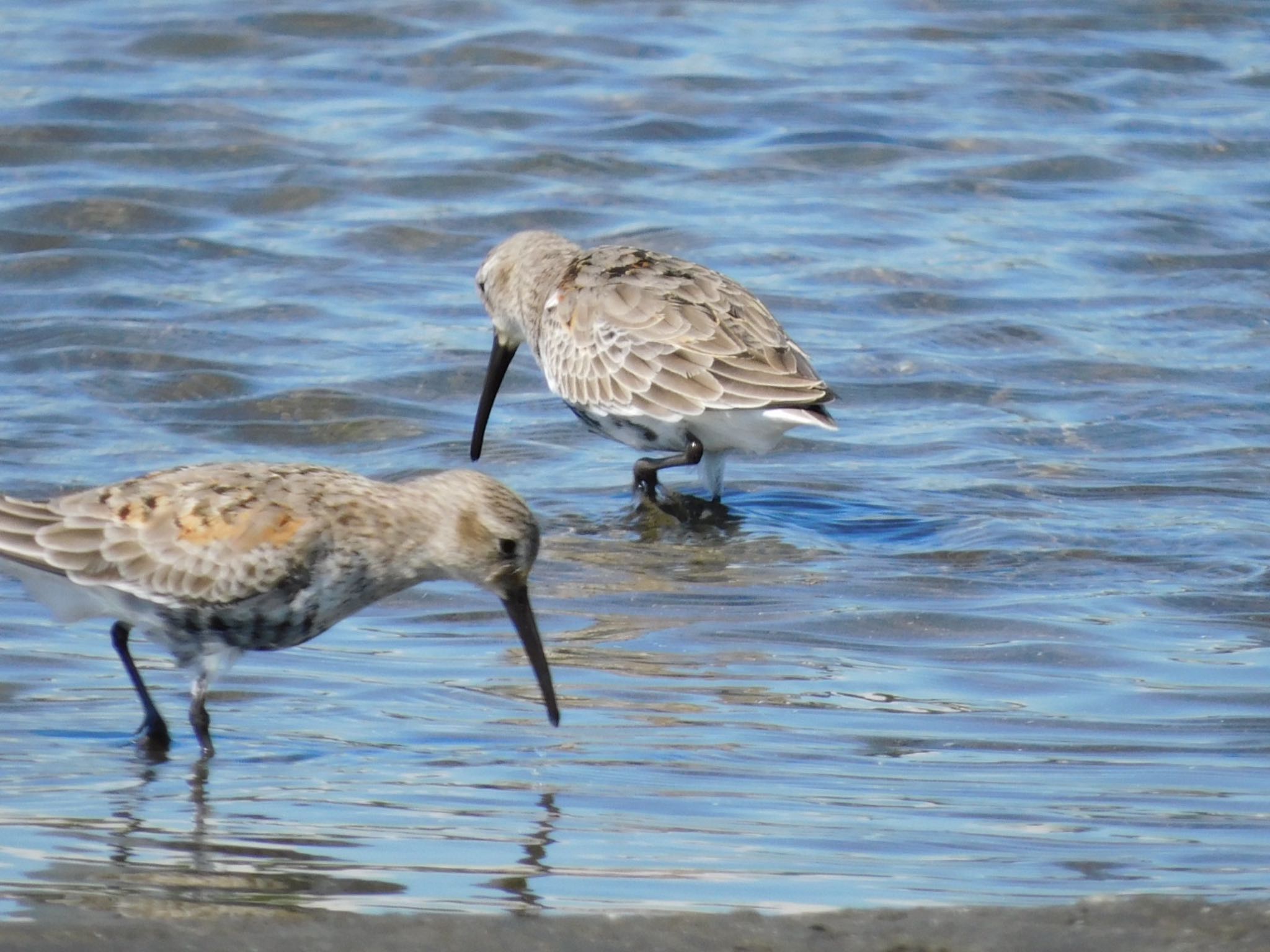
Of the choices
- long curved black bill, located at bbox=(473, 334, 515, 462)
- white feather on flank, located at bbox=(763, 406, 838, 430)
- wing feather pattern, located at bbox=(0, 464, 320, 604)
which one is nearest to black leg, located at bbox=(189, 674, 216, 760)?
wing feather pattern, located at bbox=(0, 464, 320, 604)

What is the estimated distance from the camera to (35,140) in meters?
15.2

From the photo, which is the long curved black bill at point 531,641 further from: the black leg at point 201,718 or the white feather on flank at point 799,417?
the white feather on flank at point 799,417

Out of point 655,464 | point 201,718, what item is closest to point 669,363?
point 655,464

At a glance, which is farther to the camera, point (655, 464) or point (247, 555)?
point (655, 464)

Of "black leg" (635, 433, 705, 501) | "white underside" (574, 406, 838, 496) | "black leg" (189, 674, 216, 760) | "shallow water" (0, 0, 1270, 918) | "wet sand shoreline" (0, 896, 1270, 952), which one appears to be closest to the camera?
"wet sand shoreline" (0, 896, 1270, 952)

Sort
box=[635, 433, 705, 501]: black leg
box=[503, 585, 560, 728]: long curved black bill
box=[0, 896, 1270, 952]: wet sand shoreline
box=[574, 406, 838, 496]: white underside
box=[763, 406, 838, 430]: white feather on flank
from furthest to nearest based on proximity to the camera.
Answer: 1. box=[635, 433, 705, 501]: black leg
2. box=[574, 406, 838, 496]: white underside
3. box=[763, 406, 838, 430]: white feather on flank
4. box=[503, 585, 560, 728]: long curved black bill
5. box=[0, 896, 1270, 952]: wet sand shoreline

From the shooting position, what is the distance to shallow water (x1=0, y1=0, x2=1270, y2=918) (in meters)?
5.47

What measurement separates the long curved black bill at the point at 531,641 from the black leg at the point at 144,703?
41.5 inches

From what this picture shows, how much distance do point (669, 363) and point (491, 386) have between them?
137 centimetres

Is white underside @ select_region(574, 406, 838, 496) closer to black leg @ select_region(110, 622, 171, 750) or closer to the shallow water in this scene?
the shallow water

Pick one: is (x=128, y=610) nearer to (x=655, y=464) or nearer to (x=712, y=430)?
(x=655, y=464)

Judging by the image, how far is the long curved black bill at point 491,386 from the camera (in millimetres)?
10547

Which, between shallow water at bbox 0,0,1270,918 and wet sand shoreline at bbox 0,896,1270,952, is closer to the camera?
wet sand shoreline at bbox 0,896,1270,952

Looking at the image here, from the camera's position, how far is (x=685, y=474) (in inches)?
435
